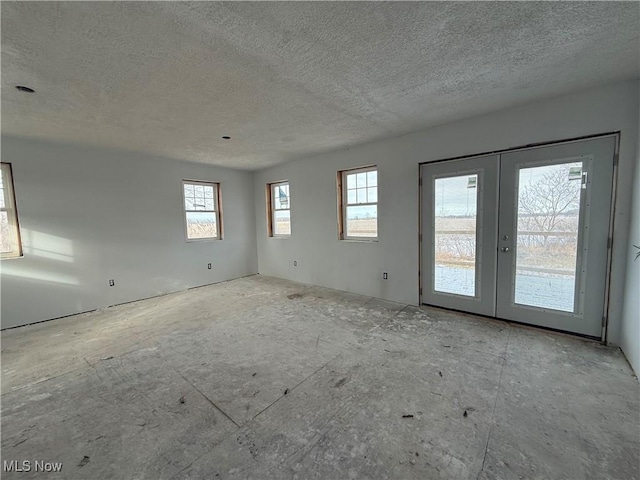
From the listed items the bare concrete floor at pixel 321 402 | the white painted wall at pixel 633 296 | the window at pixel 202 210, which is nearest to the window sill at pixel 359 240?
the bare concrete floor at pixel 321 402

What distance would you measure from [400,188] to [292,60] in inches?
97.7

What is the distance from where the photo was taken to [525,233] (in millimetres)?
2920

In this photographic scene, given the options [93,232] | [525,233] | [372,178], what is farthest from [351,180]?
[93,232]

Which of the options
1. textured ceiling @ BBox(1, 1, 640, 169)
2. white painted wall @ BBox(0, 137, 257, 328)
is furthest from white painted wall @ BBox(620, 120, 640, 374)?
white painted wall @ BBox(0, 137, 257, 328)

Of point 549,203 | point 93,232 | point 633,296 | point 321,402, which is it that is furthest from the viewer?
point 93,232

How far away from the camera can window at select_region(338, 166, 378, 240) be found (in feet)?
14.2

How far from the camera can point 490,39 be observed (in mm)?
1759

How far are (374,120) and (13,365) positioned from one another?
458cm

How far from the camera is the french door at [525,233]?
260 centimetres

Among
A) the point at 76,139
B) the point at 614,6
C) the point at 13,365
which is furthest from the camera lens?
the point at 76,139

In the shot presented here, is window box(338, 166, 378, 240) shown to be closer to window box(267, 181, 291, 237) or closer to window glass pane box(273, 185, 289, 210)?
window box(267, 181, 291, 237)

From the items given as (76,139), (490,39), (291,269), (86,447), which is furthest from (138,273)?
(490,39)

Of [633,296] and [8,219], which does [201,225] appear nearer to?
[8,219]

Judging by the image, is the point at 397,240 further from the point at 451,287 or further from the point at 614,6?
the point at 614,6
